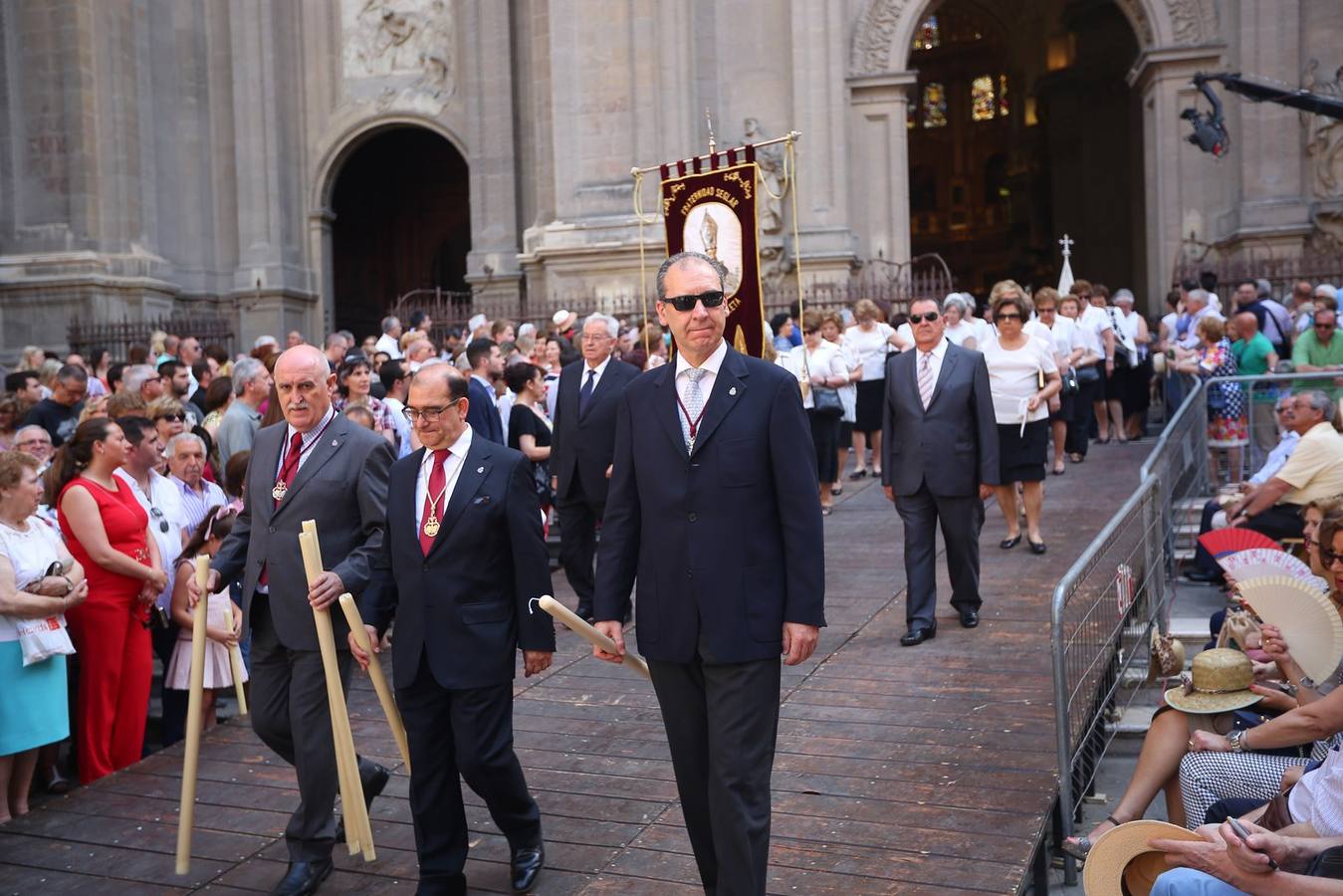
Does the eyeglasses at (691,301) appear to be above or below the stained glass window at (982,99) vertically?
below

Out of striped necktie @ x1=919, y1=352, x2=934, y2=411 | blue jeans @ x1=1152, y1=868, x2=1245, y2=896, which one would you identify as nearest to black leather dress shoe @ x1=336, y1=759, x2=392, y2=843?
blue jeans @ x1=1152, y1=868, x2=1245, y2=896

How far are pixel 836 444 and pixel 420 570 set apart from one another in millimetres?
8375

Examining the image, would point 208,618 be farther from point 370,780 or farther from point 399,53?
point 399,53

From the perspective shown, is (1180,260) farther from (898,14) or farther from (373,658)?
(373,658)

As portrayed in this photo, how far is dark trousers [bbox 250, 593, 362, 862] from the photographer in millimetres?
5410

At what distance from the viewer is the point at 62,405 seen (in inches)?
432

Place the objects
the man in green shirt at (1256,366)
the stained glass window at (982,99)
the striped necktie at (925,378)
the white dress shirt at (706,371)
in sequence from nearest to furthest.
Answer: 1. the white dress shirt at (706,371)
2. the striped necktie at (925,378)
3. the man in green shirt at (1256,366)
4. the stained glass window at (982,99)

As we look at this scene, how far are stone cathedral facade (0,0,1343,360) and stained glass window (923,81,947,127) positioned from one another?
54.1 ft

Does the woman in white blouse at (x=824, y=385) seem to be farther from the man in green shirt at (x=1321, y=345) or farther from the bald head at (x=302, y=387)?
the bald head at (x=302, y=387)

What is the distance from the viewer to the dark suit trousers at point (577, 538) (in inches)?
358

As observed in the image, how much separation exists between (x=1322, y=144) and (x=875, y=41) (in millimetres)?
7219

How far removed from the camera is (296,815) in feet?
17.8

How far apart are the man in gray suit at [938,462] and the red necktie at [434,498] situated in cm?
391

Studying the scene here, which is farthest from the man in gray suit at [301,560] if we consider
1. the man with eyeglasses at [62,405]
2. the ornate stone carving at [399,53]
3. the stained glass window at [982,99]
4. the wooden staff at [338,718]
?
the stained glass window at [982,99]
